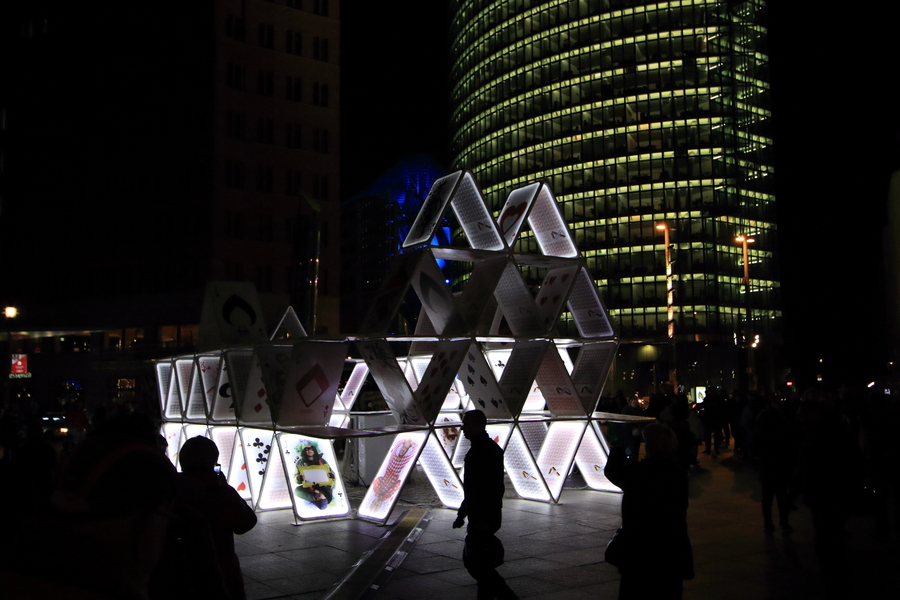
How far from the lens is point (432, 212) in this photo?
12156mm

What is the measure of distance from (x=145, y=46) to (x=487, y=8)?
3718 centimetres

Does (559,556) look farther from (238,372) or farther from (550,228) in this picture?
(238,372)

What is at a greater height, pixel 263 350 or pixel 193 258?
pixel 193 258

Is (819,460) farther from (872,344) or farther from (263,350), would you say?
(872,344)

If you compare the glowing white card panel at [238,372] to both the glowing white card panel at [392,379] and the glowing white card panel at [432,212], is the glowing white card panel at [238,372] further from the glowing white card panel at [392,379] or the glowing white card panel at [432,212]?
the glowing white card panel at [432,212]

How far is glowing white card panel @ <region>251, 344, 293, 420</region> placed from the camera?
461 inches

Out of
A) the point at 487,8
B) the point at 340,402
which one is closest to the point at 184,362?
the point at 340,402

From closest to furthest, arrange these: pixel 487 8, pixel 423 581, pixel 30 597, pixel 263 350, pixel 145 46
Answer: pixel 30 597 → pixel 423 581 → pixel 263 350 → pixel 145 46 → pixel 487 8

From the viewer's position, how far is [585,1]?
70750 millimetres

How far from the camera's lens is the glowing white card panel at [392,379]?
36.7 feet

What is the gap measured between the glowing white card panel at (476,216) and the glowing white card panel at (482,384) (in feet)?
5.66

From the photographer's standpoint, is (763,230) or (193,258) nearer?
(193,258)

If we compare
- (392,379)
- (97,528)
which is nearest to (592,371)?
(392,379)

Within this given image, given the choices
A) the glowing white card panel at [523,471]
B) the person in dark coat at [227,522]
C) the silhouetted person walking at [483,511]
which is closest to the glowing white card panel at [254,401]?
the glowing white card panel at [523,471]
